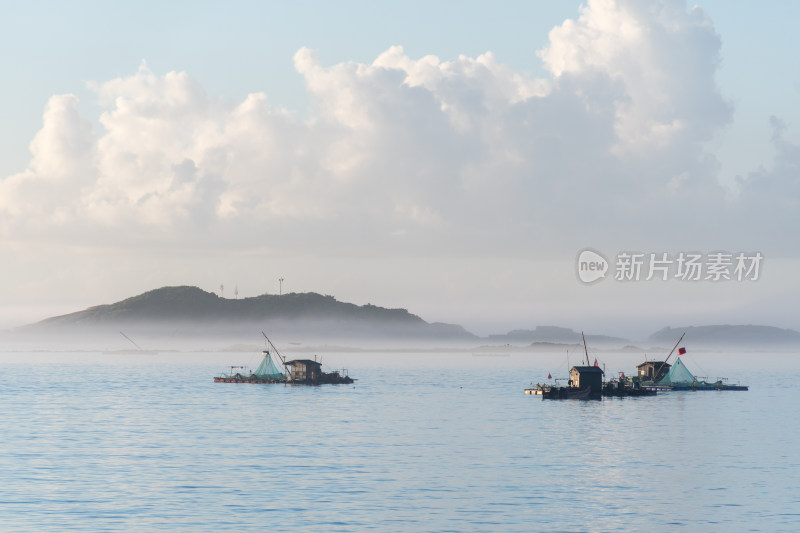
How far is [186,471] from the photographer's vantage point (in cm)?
8594

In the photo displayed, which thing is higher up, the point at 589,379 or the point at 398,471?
the point at 589,379

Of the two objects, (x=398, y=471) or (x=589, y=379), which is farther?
(x=589, y=379)

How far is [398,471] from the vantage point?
84.9m

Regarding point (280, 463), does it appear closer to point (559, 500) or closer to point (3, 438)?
point (559, 500)

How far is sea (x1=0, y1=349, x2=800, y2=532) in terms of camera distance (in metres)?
65.1

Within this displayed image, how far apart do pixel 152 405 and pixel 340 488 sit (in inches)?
4045

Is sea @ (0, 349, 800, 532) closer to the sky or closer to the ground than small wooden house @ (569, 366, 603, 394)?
closer to the ground

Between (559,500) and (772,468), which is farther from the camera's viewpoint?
(772,468)

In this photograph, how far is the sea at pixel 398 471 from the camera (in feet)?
214

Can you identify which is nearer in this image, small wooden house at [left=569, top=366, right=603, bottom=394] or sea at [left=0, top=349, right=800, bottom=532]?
sea at [left=0, top=349, right=800, bottom=532]

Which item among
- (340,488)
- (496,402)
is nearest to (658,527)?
(340,488)

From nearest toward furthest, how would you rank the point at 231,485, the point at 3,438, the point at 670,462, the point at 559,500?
the point at 559,500
the point at 231,485
the point at 670,462
the point at 3,438

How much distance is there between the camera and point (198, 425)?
130500 mm

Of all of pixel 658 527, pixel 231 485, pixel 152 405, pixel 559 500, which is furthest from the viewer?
pixel 152 405
